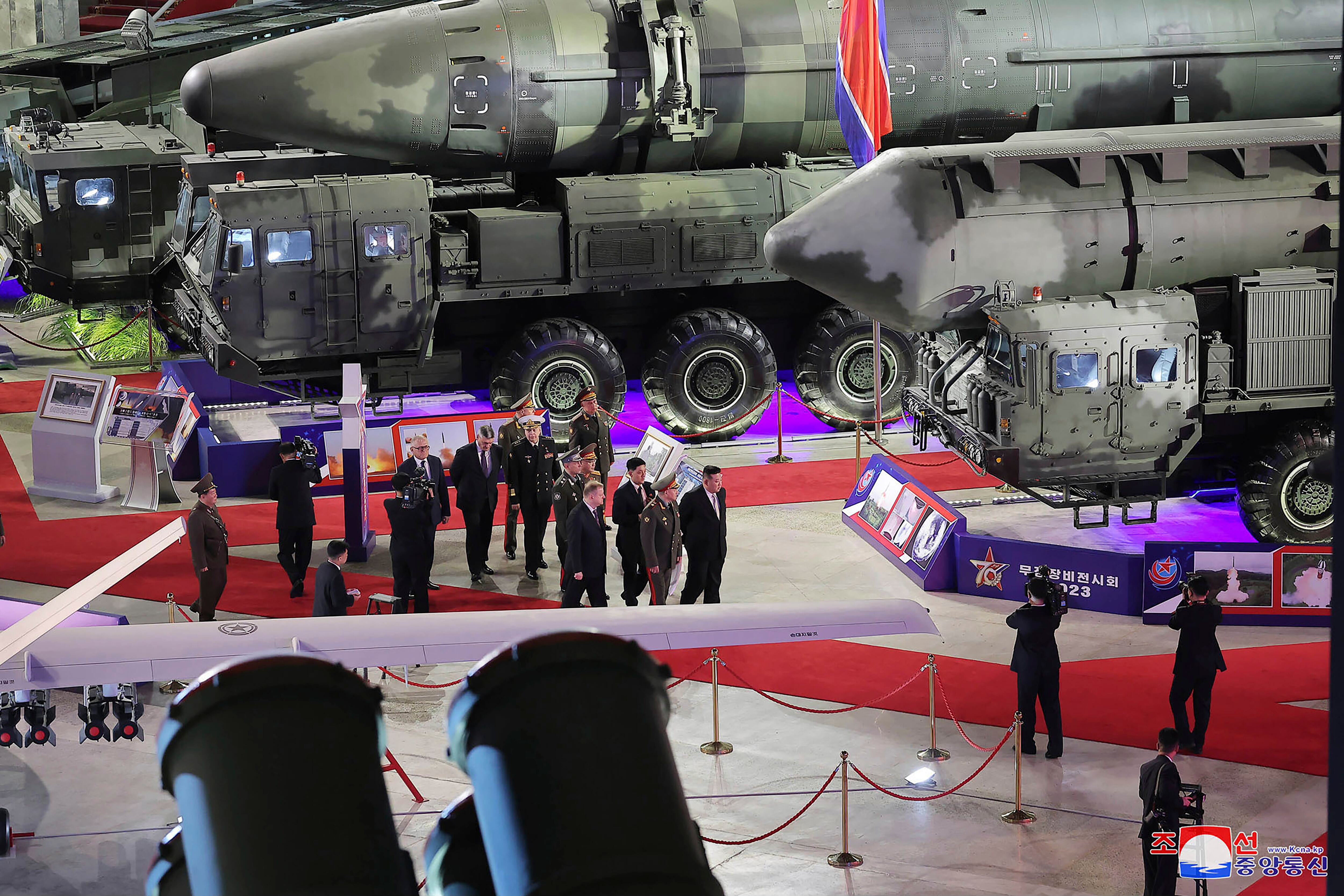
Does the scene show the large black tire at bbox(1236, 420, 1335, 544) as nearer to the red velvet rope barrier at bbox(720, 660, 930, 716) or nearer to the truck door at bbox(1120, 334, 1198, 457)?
the truck door at bbox(1120, 334, 1198, 457)

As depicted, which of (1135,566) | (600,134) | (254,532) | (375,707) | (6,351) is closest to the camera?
(375,707)

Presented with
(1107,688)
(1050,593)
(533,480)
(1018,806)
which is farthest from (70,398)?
(1018,806)

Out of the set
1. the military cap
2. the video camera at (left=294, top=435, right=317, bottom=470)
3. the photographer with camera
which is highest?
the video camera at (left=294, top=435, right=317, bottom=470)

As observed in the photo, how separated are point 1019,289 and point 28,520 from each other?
31.1 feet

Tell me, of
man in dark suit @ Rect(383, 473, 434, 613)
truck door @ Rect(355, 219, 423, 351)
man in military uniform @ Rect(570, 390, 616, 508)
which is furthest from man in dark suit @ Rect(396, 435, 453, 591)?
truck door @ Rect(355, 219, 423, 351)

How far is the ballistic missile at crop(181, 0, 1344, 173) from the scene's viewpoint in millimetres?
16594

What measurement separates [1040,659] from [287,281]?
29.8ft

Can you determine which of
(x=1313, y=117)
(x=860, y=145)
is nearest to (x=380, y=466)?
(x=860, y=145)

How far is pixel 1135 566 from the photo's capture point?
1233cm

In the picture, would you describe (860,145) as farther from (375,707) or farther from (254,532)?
(375,707)

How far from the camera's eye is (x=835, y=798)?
31.0 ft

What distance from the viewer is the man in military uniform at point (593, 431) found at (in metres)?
14.1

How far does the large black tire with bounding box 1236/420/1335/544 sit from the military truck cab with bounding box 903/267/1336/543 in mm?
13

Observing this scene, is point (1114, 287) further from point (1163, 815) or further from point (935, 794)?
point (1163, 815)
